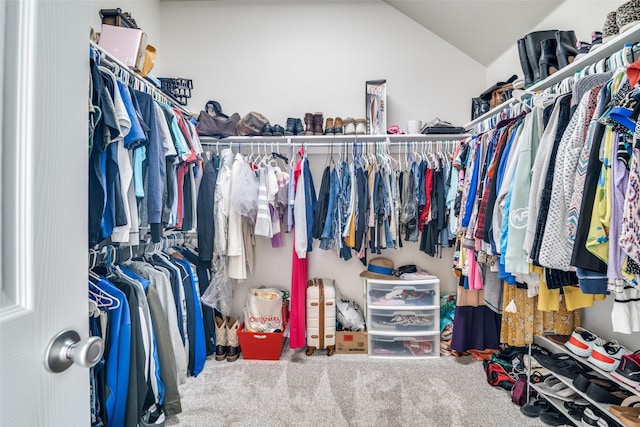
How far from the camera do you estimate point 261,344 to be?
238cm

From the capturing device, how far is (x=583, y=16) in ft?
5.99

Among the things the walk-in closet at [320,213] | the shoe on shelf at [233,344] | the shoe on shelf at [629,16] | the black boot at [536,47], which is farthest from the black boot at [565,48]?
the shoe on shelf at [233,344]

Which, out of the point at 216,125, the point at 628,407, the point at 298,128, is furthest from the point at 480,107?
the point at 216,125

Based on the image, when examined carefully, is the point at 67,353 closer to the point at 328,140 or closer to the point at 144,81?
the point at 144,81

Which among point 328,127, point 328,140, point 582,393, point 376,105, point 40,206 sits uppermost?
point 376,105

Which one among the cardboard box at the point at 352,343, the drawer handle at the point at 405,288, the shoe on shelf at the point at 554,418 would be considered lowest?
the shoe on shelf at the point at 554,418

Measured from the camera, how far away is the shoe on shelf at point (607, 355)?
1440mm

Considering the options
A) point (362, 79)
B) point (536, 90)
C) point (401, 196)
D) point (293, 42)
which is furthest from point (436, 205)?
point (293, 42)

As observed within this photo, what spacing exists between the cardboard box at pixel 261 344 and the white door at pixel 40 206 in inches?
77.7

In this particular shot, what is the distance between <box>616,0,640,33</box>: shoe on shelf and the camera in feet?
3.94

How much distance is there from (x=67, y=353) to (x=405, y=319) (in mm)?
2406

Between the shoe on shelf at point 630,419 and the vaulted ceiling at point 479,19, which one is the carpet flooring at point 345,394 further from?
the vaulted ceiling at point 479,19

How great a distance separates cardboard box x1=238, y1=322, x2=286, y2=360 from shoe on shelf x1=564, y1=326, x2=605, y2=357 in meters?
1.84

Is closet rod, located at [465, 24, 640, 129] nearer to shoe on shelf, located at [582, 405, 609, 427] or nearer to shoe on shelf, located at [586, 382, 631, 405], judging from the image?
shoe on shelf, located at [586, 382, 631, 405]
